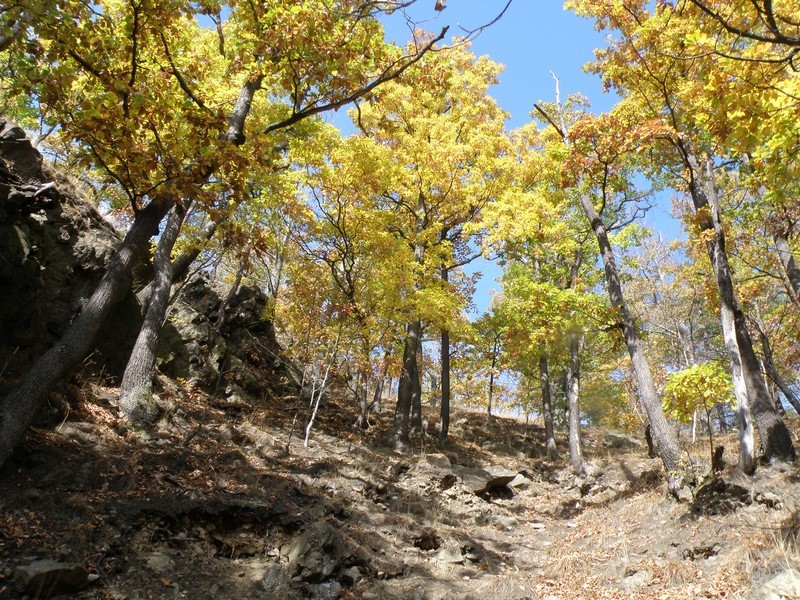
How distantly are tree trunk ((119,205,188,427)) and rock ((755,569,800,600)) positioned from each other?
7.84m

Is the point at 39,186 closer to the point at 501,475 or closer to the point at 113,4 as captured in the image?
the point at 113,4

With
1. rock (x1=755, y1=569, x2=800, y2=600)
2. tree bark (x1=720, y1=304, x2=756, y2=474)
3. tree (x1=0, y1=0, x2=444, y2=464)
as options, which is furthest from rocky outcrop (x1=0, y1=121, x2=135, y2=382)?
tree bark (x1=720, y1=304, x2=756, y2=474)

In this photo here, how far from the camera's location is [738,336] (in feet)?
27.7

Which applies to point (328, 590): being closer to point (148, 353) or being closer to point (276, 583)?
point (276, 583)

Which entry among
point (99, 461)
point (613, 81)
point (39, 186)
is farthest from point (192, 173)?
point (613, 81)

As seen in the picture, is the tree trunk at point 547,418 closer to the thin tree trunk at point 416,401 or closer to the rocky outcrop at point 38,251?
the thin tree trunk at point 416,401

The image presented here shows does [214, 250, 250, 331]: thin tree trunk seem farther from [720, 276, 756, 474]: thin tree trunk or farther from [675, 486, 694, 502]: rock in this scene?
[720, 276, 756, 474]: thin tree trunk

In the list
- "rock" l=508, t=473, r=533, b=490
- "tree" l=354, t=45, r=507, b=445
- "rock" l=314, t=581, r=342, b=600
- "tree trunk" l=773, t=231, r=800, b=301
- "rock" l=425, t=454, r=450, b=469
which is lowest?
"rock" l=314, t=581, r=342, b=600

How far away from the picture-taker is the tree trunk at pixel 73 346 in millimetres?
4398

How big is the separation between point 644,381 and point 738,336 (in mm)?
1809

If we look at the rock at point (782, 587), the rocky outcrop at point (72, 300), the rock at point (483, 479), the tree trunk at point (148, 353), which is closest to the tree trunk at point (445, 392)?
the rock at point (483, 479)

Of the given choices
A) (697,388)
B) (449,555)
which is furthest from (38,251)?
(697,388)

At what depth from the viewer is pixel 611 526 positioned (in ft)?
26.2

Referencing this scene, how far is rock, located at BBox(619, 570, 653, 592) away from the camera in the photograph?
537 centimetres
